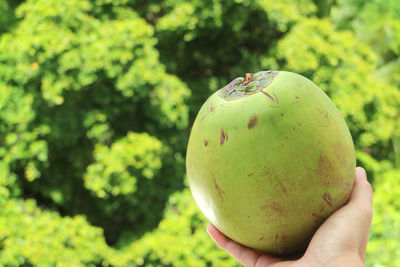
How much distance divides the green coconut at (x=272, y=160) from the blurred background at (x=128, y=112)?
179 cm

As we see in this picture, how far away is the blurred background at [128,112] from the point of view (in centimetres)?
312

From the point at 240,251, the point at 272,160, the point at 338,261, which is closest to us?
the point at 272,160

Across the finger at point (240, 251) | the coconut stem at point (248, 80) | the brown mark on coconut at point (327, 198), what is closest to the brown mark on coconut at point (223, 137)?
the coconut stem at point (248, 80)

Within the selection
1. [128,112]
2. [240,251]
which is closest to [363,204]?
[240,251]

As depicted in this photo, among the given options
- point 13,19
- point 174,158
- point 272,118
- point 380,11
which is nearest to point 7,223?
point 174,158

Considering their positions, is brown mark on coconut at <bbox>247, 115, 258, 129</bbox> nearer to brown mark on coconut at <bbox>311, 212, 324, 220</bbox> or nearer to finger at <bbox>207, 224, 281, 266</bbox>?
brown mark on coconut at <bbox>311, 212, 324, 220</bbox>

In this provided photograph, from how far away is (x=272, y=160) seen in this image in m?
1.09

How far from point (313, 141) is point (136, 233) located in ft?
9.74

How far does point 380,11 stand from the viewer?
6.39m

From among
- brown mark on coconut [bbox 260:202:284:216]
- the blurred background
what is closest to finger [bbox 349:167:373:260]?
brown mark on coconut [bbox 260:202:284:216]

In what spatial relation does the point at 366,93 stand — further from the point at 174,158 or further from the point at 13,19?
the point at 13,19

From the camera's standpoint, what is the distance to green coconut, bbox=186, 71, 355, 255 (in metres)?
1.10

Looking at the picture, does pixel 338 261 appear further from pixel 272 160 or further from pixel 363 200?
pixel 272 160

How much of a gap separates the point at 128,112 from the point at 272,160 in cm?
283
